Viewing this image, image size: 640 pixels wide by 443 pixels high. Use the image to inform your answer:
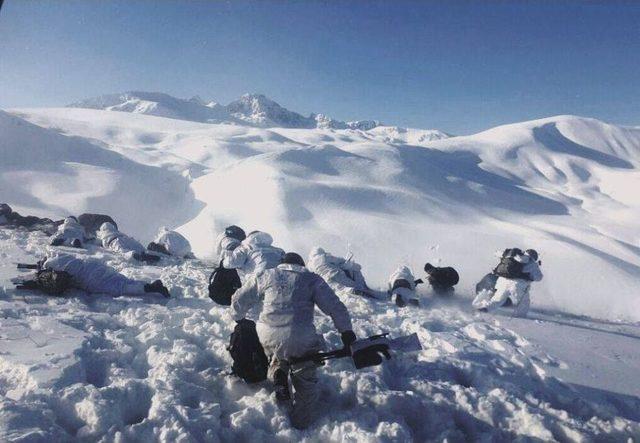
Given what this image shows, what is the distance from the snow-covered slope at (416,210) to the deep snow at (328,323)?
90 millimetres

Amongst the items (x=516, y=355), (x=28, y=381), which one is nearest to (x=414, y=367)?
(x=516, y=355)

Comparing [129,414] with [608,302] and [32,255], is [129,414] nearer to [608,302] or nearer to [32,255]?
[32,255]

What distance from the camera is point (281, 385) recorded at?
10.5 ft

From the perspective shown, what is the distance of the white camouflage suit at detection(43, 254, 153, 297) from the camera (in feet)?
17.9

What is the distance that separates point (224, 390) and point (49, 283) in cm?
322

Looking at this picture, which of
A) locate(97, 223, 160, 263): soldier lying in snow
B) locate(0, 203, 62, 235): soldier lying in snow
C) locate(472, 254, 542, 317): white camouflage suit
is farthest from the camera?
locate(0, 203, 62, 235): soldier lying in snow

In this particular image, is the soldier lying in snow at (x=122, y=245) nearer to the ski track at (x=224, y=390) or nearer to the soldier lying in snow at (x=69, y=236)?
the soldier lying in snow at (x=69, y=236)

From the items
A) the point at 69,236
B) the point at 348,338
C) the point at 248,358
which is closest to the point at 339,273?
the point at 248,358

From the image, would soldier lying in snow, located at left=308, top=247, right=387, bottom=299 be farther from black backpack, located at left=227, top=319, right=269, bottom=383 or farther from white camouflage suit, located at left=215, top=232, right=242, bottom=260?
black backpack, located at left=227, top=319, right=269, bottom=383

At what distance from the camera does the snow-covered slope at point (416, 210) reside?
10.3 metres

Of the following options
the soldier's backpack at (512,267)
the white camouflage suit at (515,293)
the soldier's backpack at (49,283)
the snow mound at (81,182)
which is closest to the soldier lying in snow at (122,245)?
the soldier's backpack at (49,283)

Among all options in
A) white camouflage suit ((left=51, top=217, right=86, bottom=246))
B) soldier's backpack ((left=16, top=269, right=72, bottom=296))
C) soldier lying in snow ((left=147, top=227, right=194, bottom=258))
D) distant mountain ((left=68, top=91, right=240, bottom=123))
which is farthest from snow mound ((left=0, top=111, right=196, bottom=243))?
distant mountain ((left=68, top=91, right=240, bottom=123))

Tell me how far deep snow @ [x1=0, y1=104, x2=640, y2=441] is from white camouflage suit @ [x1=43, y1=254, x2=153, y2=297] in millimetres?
207

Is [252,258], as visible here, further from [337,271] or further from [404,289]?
[404,289]
